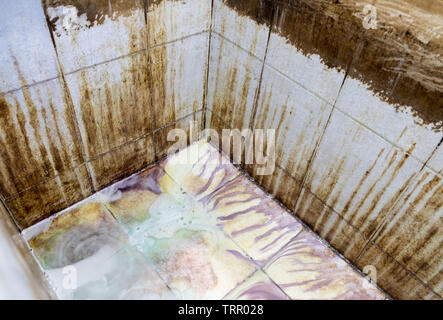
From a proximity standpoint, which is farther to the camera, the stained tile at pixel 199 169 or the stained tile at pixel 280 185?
the stained tile at pixel 199 169

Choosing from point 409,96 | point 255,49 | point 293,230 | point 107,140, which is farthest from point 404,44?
point 107,140

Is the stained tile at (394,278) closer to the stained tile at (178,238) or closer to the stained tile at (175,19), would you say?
the stained tile at (178,238)

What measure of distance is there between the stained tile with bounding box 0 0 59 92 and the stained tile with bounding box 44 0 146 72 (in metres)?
0.08

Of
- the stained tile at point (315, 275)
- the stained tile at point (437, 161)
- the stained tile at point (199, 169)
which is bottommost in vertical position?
the stained tile at point (315, 275)

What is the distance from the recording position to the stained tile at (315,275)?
2.76 metres

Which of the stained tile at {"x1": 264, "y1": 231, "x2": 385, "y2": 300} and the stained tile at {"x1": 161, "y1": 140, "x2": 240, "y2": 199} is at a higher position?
the stained tile at {"x1": 161, "y1": 140, "x2": 240, "y2": 199}

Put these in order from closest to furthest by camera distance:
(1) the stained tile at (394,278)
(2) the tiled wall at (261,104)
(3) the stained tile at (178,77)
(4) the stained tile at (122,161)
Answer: (2) the tiled wall at (261,104)
(1) the stained tile at (394,278)
(3) the stained tile at (178,77)
(4) the stained tile at (122,161)

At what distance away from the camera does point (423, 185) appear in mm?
2154

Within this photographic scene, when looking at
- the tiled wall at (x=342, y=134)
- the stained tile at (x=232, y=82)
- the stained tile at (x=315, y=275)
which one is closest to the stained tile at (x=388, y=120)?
the tiled wall at (x=342, y=134)

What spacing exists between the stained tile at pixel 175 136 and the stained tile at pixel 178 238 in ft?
1.32

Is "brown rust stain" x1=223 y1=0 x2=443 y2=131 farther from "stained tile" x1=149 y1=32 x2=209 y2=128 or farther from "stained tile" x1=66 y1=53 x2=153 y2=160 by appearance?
"stained tile" x1=66 y1=53 x2=153 y2=160

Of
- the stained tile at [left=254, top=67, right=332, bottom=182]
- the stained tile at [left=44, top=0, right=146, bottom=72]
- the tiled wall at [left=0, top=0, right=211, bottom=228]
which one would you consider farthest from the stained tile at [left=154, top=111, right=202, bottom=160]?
the stained tile at [left=44, top=0, right=146, bottom=72]

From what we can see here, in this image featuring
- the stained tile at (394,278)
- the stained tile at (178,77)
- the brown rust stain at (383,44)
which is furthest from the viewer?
the stained tile at (178,77)

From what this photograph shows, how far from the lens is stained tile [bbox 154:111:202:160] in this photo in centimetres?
358
